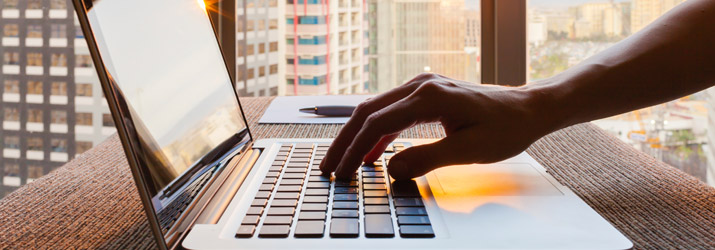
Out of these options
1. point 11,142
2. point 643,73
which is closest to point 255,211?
point 643,73

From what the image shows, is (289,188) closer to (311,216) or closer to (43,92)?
(311,216)

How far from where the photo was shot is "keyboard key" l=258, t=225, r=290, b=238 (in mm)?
419

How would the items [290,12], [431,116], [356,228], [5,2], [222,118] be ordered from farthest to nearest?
[290,12], [5,2], [222,118], [431,116], [356,228]

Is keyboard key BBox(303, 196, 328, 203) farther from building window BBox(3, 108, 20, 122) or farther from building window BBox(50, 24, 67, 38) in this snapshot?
building window BBox(50, 24, 67, 38)

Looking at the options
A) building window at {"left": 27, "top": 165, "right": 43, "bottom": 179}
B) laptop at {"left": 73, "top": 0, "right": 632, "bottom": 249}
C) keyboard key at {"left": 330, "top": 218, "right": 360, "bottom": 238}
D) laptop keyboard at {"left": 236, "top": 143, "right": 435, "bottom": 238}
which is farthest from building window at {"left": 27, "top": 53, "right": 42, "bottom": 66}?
keyboard key at {"left": 330, "top": 218, "right": 360, "bottom": 238}

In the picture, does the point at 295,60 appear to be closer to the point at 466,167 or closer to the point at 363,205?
the point at 466,167

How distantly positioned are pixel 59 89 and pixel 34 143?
0.51ft

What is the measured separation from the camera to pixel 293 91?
2.15 meters

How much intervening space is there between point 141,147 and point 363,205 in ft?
0.60

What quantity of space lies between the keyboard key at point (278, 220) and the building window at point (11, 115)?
3.13 ft

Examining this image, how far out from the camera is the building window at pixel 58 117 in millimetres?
1233

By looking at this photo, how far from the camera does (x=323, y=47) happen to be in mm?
2092

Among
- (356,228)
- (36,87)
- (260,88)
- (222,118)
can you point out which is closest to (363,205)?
(356,228)

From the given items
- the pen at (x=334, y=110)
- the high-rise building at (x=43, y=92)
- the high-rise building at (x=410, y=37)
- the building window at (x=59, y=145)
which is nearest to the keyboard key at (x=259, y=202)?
the pen at (x=334, y=110)
